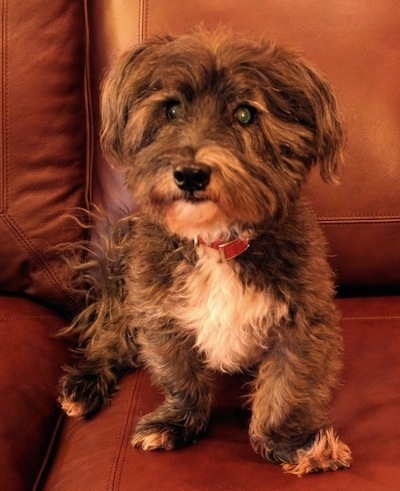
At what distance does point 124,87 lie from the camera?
119 cm

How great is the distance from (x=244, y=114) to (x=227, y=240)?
23 cm

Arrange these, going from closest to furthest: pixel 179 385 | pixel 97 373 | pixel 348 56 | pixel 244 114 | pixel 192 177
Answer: pixel 192 177 < pixel 244 114 < pixel 179 385 < pixel 97 373 < pixel 348 56

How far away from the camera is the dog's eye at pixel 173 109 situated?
3.65 feet

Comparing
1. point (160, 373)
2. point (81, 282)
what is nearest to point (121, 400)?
point (160, 373)

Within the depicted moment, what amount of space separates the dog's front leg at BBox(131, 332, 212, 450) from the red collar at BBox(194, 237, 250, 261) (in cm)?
Result: 22

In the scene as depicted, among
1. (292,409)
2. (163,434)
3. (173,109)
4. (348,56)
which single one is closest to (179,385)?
(163,434)

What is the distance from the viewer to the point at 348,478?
112 centimetres

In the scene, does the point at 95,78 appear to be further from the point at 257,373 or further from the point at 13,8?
the point at 257,373

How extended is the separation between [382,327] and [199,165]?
75cm

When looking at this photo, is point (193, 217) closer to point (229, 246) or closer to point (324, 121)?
point (229, 246)

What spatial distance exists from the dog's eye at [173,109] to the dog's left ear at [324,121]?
0.21 metres

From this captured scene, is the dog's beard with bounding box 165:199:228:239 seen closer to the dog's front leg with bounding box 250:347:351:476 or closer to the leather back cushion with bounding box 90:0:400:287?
the dog's front leg with bounding box 250:347:351:476

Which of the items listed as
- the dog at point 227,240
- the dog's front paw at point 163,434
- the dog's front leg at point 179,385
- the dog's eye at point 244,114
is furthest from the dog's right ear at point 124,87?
the dog's front paw at point 163,434

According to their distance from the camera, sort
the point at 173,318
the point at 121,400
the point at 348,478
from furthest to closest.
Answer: the point at 121,400
the point at 173,318
the point at 348,478
